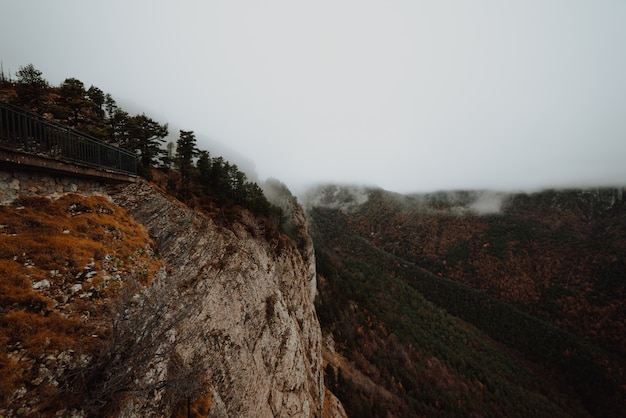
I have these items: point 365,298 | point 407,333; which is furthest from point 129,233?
point 407,333

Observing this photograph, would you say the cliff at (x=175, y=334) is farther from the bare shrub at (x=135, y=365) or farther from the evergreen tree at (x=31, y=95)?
the evergreen tree at (x=31, y=95)

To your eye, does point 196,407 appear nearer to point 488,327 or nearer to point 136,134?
point 136,134

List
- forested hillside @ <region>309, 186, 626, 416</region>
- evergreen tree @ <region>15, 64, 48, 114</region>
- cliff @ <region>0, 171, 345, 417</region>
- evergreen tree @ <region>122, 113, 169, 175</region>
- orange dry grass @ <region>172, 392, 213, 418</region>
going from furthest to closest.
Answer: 1. forested hillside @ <region>309, 186, 626, 416</region>
2. evergreen tree @ <region>122, 113, 169, 175</region>
3. evergreen tree @ <region>15, 64, 48, 114</region>
4. orange dry grass @ <region>172, 392, 213, 418</region>
5. cliff @ <region>0, 171, 345, 417</region>

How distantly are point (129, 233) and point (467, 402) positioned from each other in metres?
111

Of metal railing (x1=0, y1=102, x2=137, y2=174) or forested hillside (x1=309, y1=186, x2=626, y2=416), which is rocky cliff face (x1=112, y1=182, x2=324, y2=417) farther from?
forested hillside (x1=309, y1=186, x2=626, y2=416)

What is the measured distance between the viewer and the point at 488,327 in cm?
14375

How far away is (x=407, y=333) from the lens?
3597 inches

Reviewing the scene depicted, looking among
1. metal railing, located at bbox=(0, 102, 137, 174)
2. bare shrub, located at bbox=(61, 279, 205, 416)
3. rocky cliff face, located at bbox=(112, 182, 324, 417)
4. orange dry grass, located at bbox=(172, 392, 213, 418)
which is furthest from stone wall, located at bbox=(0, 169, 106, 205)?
orange dry grass, located at bbox=(172, 392, 213, 418)

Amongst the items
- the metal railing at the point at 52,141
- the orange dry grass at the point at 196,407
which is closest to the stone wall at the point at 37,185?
the metal railing at the point at 52,141

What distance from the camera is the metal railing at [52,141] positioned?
1005cm

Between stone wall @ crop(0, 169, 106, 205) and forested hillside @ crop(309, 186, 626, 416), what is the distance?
5240cm

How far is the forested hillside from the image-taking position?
72812 millimetres

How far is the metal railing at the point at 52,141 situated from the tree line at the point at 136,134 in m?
3.84

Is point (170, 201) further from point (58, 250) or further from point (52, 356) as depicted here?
point (52, 356)
